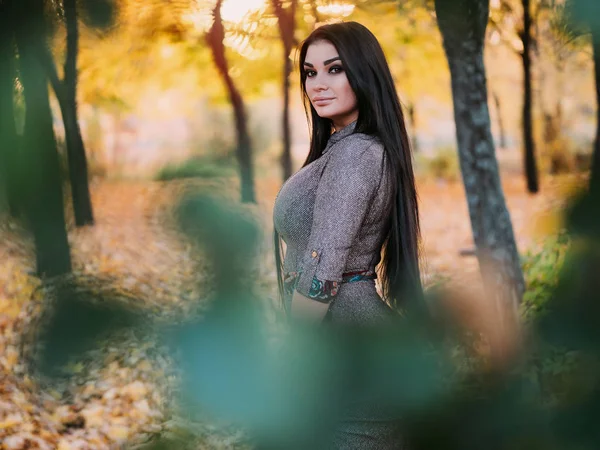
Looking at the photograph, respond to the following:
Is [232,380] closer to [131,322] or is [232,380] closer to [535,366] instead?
[131,322]

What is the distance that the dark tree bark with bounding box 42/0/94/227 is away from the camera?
0.44 m

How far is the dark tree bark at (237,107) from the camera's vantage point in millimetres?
502

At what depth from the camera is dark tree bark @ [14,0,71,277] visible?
1.32ft

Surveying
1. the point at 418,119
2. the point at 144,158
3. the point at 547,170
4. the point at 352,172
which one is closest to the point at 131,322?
the point at 144,158

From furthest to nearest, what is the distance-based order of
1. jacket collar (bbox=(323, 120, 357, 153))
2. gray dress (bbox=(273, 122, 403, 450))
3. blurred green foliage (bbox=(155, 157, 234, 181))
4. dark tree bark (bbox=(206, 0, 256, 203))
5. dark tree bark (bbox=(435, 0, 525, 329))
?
dark tree bark (bbox=(435, 0, 525, 329))
jacket collar (bbox=(323, 120, 357, 153))
gray dress (bbox=(273, 122, 403, 450))
dark tree bark (bbox=(206, 0, 256, 203))
blurred green foliage (bbox=(155, 157, 234, 181))

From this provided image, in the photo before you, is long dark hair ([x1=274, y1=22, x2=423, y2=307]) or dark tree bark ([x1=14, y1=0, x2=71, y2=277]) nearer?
dark tree bark ([x1=14, y1=0, x2=71, y2=277])

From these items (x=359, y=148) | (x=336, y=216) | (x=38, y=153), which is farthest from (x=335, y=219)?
(x=38, y=153)

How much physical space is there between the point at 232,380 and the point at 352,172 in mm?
627

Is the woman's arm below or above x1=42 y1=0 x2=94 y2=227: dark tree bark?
below

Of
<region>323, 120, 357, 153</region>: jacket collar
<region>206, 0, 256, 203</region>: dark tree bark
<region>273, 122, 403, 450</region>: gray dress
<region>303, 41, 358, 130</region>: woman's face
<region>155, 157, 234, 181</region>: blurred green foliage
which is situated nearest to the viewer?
<region>155, 157, 234, 181</region>: blurred green foliage

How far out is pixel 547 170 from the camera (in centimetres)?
879

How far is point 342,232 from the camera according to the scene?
38.0 inches

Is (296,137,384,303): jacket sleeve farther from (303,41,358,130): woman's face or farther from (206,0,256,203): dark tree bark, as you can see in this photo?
(206,0,256,203): dark tree bark

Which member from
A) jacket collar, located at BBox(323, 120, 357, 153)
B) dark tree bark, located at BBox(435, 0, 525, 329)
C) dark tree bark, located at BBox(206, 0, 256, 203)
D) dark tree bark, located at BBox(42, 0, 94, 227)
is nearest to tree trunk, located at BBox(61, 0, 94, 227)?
dark tree bark, located at BBox(42, 0, 94, 227)
